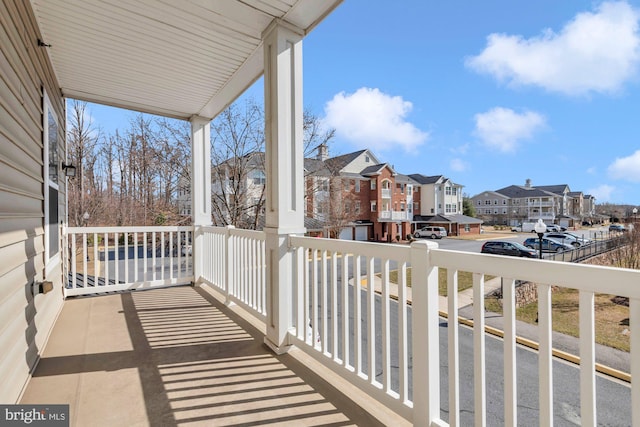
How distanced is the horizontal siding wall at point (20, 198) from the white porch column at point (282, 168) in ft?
4.95

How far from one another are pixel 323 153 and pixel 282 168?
8.80 metres

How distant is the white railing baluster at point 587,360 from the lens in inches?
36.4

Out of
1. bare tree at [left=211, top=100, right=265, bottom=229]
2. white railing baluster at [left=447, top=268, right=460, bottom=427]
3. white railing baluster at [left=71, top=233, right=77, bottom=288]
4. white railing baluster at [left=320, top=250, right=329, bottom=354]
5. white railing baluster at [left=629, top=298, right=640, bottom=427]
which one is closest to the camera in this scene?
white railing baluster at [left=629, top=298, right=640, bottom=427]

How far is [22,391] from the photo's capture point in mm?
1862

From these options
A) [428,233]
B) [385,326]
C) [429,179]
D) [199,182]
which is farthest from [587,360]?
[429,179]

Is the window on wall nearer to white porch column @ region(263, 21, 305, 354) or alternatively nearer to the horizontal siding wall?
the horizontal siding wall

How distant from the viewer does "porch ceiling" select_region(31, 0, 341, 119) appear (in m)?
2.27

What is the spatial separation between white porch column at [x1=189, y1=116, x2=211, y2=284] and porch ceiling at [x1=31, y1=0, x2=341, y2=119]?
55cm

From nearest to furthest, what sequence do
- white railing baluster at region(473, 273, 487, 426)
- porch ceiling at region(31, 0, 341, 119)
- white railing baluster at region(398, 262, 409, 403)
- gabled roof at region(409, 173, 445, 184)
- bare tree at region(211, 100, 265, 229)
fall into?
white railing baluster at region(473, 273, 487, 426), white railing baluster at region(398, 262, 409, 403), porch ceiling at region(31, 0, 341, 119), bare tree at region(211, 100, 265, 229), gabled roof at region(409, 173, 445, 184)

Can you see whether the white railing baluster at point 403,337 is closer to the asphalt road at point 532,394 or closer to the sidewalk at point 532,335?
the asphalt road at point 532,394

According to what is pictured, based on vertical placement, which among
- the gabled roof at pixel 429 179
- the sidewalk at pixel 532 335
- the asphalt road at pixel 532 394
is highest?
the gabled roof at pixel 429 179

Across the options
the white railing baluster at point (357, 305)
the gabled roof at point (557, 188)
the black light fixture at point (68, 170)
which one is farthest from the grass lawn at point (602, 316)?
the gabled roof at point (557, 188)

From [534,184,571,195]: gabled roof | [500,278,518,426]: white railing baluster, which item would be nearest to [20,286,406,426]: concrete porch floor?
[500,278,518,426]: white railing baluster

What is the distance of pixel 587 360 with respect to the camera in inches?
36.9
